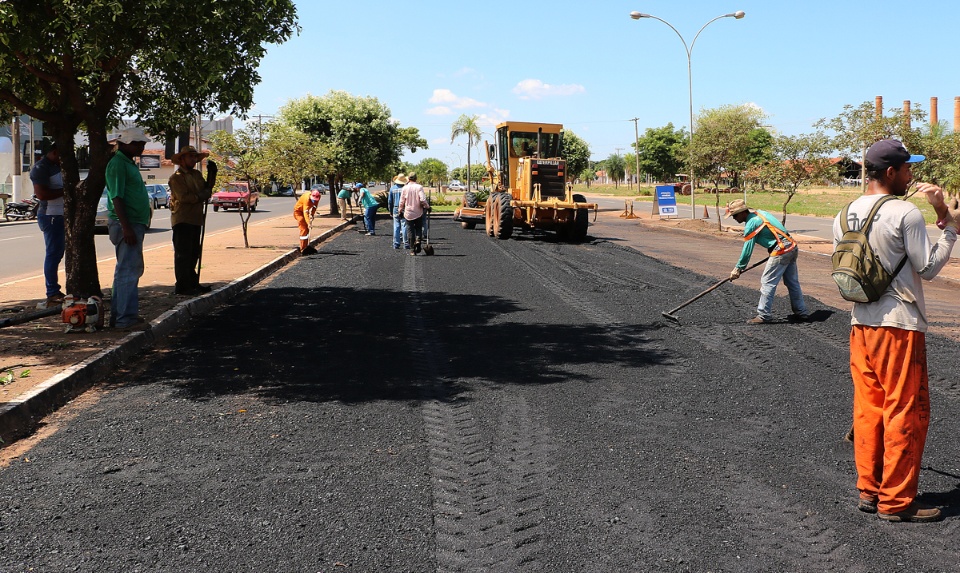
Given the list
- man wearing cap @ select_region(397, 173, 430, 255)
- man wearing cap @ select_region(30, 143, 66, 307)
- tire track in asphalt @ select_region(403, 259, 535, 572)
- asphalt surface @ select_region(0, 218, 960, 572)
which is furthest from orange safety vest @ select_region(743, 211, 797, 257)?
man wearing cap @ select_region(397, 173, 430, 255)

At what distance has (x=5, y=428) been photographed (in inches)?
211

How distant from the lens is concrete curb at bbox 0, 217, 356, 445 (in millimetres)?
5480

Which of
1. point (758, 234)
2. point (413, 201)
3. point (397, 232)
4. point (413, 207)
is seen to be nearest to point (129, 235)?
point (758, 234)

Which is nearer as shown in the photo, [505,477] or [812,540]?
[812,540]

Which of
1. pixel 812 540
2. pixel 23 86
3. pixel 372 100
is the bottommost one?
pixel 812 540

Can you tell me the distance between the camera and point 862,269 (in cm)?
396

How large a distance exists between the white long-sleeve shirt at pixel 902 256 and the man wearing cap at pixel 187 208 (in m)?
A: 8.29

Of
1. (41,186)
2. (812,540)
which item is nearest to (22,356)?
(41,186)

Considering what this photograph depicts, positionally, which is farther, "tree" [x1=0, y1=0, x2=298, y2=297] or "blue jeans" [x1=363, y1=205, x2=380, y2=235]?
"blue jeans" [x1=363, y1=205, x2=380, y2=235]

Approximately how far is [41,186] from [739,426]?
7.79 meters

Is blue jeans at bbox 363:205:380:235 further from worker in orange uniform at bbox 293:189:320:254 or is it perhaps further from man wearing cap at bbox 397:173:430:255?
man wearing cap at bbox 397:173:430:255

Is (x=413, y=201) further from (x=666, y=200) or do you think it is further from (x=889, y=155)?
(x=666, y=200)

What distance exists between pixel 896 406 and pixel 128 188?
22.6 feet

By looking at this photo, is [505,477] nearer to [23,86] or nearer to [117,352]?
[117,352]
